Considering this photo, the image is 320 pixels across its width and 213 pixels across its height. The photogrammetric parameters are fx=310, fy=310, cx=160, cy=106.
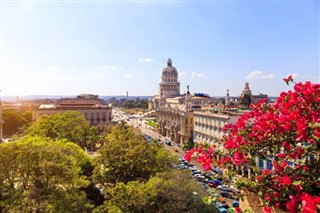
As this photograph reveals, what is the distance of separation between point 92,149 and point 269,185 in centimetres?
6072

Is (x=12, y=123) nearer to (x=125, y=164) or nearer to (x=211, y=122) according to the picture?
(x=211, y=122)

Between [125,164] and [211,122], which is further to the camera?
[211,122]

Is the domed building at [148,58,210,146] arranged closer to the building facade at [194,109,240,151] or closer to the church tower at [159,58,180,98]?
the church tower at [159,58,180,98]

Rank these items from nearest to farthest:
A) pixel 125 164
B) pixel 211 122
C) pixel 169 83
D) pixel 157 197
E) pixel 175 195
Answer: pixel 175 195
pixel 157 197
pixel 125 164
pixel 211 122
pixel 169 83

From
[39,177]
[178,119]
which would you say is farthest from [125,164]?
[178,119]

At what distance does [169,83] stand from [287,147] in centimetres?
12744

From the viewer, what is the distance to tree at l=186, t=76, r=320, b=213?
7.52 m

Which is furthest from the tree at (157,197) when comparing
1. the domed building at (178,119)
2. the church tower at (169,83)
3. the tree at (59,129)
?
the church tower at (169,83)

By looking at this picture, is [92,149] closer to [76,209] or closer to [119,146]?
[119,146]

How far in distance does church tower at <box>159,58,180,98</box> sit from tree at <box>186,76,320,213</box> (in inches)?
4915

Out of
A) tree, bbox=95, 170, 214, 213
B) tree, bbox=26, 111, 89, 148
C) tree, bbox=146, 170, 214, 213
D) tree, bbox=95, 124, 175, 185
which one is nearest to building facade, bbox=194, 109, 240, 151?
tree, bbox=26, 111, 89, 148

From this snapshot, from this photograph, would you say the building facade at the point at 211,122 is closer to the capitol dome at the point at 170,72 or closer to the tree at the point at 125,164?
the tree at the point at 125,164

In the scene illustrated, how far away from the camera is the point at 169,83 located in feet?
444

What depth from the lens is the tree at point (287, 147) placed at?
7523 millimetres
